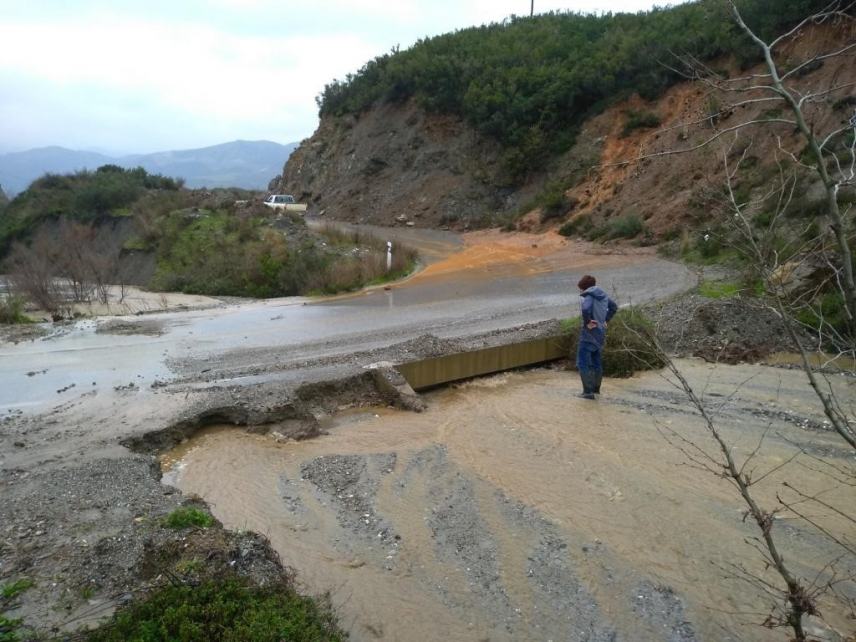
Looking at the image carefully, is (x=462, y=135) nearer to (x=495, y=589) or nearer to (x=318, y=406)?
(x=318, y=406)

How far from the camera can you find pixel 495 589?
5.58 meters

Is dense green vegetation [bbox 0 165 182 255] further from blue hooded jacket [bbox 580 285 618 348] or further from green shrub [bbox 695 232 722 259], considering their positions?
blue hooded jacket [bbox 580 285 618 348]

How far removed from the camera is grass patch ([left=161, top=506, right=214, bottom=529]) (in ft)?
18.4

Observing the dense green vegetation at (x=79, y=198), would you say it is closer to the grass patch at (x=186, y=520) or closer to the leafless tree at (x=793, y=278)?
the grass patch at (x=186, y=520)


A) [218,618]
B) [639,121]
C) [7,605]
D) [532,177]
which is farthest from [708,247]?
[7,605]

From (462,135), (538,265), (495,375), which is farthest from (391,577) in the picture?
(462,135)

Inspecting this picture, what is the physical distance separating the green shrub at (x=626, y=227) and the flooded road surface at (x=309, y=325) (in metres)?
1.67

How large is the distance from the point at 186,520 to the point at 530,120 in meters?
33.9

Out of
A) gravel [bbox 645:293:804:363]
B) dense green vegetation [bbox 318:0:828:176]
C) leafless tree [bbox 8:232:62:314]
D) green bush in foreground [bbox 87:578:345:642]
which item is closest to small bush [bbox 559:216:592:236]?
dense green vegetation [bbox 318:0:828:176]

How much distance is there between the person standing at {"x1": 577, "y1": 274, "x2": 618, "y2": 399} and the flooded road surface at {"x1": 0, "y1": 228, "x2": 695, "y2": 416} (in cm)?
156

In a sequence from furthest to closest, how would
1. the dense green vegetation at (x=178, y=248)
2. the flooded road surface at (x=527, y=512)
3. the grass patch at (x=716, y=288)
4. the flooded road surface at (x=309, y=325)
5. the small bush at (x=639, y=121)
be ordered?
1. the small bush at (x=639, y=121)
2. the dense green vegetation at (x=178, y=248)
3. the grass patch at (x=716, y=288)
4. the flooded road surface at (x=309, y=325)
5. the flooded road surface at (x=527, y=512)

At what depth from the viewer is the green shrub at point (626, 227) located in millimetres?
24797

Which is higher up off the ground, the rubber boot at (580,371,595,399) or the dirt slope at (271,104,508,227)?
the dirt slope at (271,104,508,227)

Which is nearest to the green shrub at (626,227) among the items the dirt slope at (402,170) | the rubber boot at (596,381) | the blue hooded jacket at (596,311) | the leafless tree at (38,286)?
the dirt slope at (402,170)
